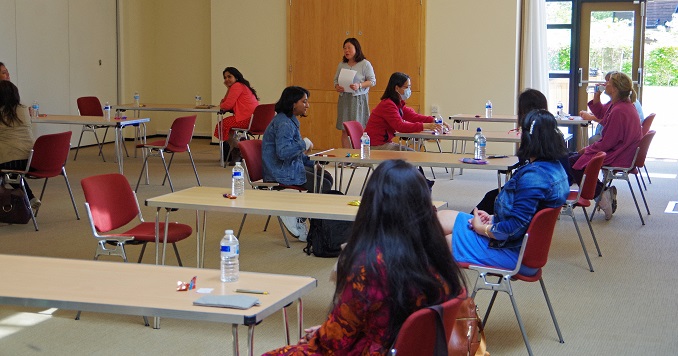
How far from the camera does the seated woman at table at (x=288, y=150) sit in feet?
21.4

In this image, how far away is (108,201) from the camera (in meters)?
4.71

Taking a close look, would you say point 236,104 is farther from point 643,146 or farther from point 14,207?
point 643,146

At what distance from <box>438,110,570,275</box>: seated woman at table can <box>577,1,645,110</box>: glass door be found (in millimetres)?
8549

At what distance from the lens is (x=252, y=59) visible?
43.1 feet

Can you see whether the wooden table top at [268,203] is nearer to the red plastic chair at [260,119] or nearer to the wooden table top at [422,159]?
the wooden table top at [422,159]

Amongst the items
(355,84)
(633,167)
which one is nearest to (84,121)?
(355,84)

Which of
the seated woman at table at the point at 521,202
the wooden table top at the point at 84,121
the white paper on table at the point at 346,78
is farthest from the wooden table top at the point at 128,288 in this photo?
the white paper on table at the point at 346,78

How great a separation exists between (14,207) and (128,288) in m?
4.45

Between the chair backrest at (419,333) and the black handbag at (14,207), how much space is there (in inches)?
208

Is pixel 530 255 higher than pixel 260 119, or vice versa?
pixel 260 119

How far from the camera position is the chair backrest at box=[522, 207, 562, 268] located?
387 centimetres

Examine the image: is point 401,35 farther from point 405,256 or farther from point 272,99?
point 405,256

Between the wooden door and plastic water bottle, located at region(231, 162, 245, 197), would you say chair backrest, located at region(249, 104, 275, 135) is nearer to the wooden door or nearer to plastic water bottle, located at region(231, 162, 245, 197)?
the wooden door

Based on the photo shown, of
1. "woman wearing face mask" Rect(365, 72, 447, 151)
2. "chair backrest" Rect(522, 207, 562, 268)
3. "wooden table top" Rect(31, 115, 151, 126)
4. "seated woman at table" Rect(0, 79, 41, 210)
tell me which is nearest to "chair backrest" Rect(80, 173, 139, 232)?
"chair backrest" Rect(522, 207, 562, 268)
